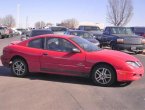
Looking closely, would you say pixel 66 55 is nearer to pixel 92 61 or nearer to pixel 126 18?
pixel 92 61

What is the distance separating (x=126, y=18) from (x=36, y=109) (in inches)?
2031

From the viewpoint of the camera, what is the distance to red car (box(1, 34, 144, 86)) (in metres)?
9.92

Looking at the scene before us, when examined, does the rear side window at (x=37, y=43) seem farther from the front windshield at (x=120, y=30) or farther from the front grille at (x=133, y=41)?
the front windshield at (x=120, y=30)

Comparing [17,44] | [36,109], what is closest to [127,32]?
[17,44]

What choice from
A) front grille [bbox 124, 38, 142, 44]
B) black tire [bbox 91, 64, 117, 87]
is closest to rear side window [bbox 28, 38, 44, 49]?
black tire [bbox 91, 64, 117, 87]

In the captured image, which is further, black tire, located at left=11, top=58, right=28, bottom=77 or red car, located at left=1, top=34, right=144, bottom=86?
black tire, located at left=11, top=58, right=28, bottom=77

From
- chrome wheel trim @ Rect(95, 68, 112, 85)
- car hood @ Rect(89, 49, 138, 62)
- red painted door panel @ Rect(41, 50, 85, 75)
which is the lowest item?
chrome wheel trim @ Rect(95, 68, 112, 85)

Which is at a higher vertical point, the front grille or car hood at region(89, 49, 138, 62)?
car hood at region(89, 49, 138, 62)

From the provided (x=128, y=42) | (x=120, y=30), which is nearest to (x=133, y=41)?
(x=128, y=42)

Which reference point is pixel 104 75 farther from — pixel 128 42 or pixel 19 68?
pixel 128 42

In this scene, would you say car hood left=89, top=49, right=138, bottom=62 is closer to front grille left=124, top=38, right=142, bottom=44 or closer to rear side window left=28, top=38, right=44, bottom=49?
rear side window left=28, top=38, right=44, bottom=49

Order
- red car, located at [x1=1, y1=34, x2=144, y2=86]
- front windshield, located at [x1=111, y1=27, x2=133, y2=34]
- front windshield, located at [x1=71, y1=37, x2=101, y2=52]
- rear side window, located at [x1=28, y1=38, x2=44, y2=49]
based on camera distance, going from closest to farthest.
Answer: red car, located at [x1=1, y1=34, x2=144, y2=86], front windshield, located at [x1=71, y1=37, x2=101, y2=52], rear side window, located at [x1=28, y1=38, x2=44, y2=49], front windshield, located at [x1=111, y1=27, x2=133, y2=34]

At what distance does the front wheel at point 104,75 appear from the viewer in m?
9.93

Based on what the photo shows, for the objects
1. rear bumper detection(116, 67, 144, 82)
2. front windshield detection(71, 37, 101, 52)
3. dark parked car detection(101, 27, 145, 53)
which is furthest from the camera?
dark parked car detection(101, 27, 145, 53)
